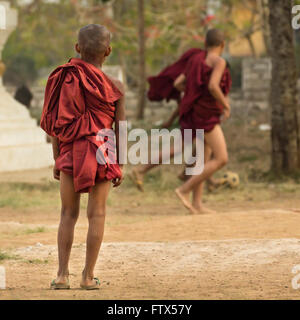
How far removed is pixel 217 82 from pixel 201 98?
330mm

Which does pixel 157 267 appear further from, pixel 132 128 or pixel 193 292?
pixel 132 128

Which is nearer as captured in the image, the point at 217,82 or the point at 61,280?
the point at 61,280

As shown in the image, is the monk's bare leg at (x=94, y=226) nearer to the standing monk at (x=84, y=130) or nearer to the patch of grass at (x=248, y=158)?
the standing monk at (x=84, y=130)

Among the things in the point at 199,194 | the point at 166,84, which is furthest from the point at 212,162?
the point at 166,84

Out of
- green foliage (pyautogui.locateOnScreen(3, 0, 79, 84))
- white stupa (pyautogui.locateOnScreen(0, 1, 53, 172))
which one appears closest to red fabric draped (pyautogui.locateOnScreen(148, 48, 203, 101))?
white stupa (pyautogui.locateOnScreen(0, 1, 53, 172))

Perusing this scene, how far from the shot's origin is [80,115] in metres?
4.66

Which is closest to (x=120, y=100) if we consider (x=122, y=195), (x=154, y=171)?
(x=122, y=195)

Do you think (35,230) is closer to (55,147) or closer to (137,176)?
(55,147)

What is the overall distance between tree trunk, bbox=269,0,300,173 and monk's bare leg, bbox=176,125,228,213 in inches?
112

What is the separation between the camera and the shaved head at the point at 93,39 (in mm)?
4702

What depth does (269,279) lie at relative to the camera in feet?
16.1

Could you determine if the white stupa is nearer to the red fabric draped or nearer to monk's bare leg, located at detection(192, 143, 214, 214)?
the red fabric draped

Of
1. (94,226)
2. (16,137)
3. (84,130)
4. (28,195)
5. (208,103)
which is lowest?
(28,195)

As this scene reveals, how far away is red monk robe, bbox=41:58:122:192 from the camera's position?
460 cm
